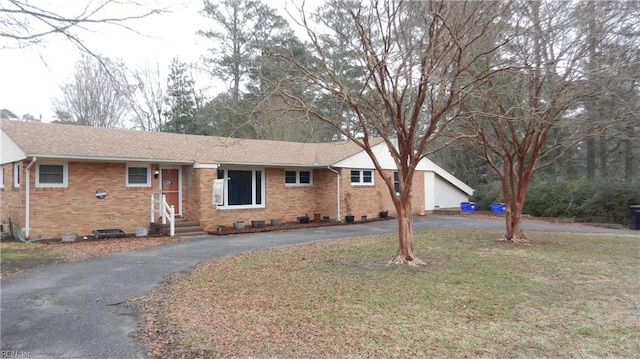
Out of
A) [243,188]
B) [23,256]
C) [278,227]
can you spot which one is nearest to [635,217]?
[278,227]

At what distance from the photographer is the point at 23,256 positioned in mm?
9680

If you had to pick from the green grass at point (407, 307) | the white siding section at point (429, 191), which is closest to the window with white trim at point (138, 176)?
the green grass at point (407, 307)

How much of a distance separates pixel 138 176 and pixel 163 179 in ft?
3.13

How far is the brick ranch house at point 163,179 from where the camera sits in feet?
40.4

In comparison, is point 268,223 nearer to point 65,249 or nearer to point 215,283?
point 65,249

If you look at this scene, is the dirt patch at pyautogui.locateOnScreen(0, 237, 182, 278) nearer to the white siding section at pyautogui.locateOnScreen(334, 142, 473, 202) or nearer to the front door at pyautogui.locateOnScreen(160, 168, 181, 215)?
the front door at pyautogui.locateOnScreen(160, 168, 181, 215)

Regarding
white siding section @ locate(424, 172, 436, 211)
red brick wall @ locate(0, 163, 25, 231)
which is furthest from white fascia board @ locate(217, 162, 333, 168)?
white siding section @ locate(424, 172, 436, 211)

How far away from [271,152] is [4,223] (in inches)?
409

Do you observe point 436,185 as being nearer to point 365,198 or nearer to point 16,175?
point 365,198

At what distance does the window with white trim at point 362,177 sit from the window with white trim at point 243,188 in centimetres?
457

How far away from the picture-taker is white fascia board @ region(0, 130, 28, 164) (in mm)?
11828

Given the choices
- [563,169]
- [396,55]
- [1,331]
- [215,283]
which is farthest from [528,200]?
[1,331]

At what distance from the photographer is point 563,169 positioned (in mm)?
25562

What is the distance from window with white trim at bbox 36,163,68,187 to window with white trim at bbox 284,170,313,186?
8.56m
